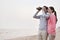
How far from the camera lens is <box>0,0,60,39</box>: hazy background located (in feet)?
23.9

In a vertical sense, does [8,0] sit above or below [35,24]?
above

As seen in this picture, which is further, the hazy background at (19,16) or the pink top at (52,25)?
the hazy background at (19,16)

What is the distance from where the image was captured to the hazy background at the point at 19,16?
23.9 feet

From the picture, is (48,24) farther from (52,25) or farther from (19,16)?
(19,16)

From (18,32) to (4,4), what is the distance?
1.27m

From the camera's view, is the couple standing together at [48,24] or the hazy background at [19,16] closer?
the couple standing together at [48,24]

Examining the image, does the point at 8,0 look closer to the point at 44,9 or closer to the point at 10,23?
the point at 10,23

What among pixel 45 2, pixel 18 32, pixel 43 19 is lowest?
pixel 18 32

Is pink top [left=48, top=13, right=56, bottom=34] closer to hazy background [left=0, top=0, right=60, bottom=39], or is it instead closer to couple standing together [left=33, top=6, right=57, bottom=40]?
couple standing together [left=33, top=6, right=57, bottom=40]

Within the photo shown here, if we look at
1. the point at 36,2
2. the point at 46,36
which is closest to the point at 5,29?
the point at 36,2

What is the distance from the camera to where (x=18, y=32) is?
25.8 feet

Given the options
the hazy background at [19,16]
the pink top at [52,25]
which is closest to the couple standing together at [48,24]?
the pink top at [52,25]

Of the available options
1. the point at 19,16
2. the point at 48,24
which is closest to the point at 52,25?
the point at 48,24

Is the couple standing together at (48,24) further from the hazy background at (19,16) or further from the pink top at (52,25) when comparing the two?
the hazy background at (19,16)
